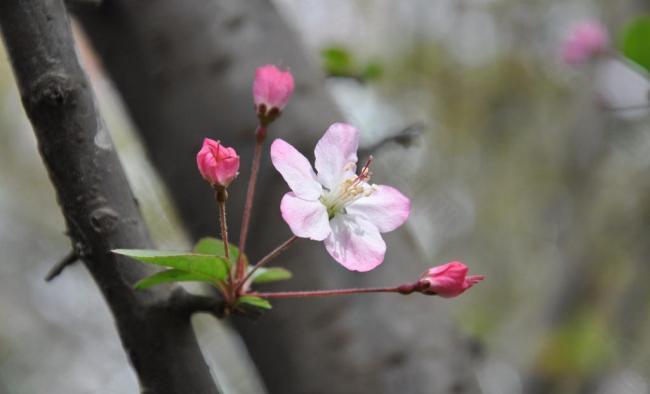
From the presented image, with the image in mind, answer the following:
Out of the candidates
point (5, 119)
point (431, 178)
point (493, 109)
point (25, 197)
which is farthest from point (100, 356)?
point (493, 109)

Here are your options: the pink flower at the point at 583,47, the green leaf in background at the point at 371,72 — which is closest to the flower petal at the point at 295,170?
the green leaf in background at the point at 371,72

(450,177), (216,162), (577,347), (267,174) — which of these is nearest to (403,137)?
(267,174)

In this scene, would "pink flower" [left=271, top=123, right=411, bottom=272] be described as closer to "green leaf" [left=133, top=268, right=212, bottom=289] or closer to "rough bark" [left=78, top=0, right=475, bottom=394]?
"green leaf" [left=133, top=268, right=212, bottom=289]

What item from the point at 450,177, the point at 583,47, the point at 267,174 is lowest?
the point at 450,177

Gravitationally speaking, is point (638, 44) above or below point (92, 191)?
below

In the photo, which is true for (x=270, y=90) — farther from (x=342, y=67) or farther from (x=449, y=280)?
(x=342, y=67)

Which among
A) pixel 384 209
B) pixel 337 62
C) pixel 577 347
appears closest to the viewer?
pixel 384 209

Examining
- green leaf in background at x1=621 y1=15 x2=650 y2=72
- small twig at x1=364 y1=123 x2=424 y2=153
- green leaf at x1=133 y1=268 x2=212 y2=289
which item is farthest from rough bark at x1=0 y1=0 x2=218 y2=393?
green leaf in background at x1=621 y1=15 x2=650 y2=72
